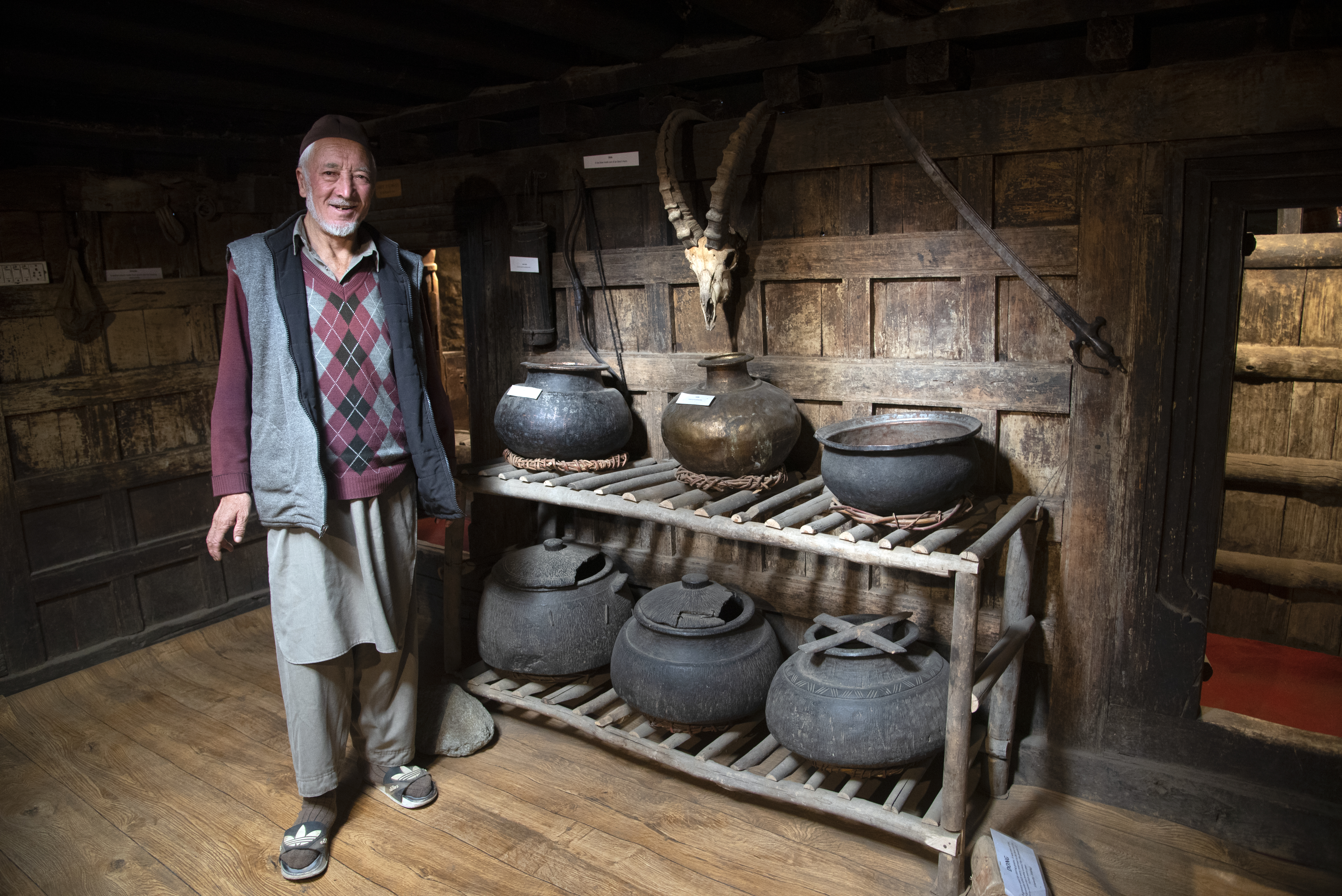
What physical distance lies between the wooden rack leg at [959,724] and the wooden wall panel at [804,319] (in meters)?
1.03

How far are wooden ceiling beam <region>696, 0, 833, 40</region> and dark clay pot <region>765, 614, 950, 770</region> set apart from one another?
1.83 m


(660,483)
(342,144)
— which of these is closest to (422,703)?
(660,483)

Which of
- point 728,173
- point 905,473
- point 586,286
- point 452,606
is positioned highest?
point 728,173

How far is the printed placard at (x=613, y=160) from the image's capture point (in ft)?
10.7

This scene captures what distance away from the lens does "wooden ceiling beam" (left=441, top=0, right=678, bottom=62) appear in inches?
99.7

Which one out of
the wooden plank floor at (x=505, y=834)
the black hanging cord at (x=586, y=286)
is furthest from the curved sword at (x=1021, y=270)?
the wooden plank floor at (x=505, y=834)

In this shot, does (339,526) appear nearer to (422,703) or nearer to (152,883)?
(422,703)

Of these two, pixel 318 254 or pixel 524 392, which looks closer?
pixel 318 254

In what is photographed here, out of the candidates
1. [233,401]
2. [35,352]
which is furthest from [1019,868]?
[35,352]

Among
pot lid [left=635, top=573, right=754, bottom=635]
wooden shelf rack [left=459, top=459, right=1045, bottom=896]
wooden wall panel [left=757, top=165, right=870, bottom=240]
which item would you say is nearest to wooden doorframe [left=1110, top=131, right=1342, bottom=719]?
wooden shelf rack [left=459, top=459, right=1045, bottom=896]

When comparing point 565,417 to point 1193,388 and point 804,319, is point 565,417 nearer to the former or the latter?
point 804,319

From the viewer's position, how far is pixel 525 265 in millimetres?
3545

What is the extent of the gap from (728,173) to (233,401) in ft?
5.38

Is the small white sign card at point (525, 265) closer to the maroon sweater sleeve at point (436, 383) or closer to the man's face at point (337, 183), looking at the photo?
the maroon sweater sleeve at point (436, 383)
